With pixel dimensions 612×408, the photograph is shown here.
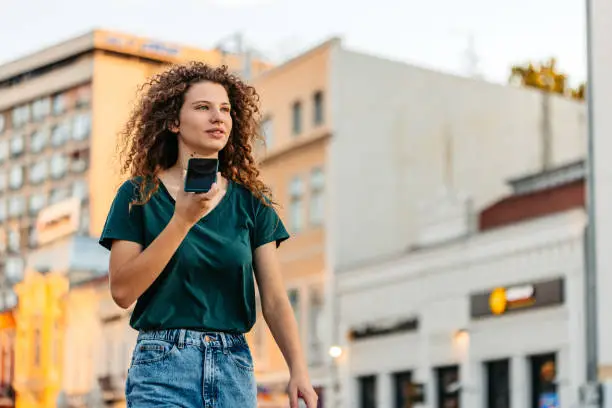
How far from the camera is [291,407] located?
5.12 meters

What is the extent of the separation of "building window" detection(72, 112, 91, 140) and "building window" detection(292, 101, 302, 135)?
111 ft

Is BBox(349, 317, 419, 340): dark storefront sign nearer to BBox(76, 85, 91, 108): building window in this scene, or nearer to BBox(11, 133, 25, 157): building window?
BBox(76, 85, 91, 108): building window

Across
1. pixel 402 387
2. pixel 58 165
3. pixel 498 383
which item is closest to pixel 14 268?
pixel 58 165

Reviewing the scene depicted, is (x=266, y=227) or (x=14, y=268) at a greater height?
(x=14, y=268)

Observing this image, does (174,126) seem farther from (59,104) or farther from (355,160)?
(59,104)

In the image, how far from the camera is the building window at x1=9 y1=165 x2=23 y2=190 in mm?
90562

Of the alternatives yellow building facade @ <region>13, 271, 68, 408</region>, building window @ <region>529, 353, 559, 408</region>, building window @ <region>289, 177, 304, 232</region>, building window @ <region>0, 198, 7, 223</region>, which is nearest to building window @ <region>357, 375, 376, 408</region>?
building window @ <region>289, 177, 304, 232</region>

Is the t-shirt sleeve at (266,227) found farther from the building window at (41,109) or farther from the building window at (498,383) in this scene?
the building window at (41,109)

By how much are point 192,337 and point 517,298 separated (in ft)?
98.6

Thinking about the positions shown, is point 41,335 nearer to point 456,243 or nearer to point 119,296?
point 456,243

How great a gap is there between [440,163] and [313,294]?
5577 millimetres

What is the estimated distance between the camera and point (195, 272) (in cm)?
499

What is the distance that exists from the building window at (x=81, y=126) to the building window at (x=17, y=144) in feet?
32.6

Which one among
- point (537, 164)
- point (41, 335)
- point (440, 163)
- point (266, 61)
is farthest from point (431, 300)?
point (41, 335)
